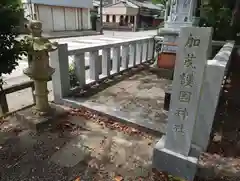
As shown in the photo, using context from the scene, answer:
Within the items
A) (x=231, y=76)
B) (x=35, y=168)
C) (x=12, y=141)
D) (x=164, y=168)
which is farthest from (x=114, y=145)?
(x=231, y=76)

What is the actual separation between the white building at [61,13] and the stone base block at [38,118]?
698 inches

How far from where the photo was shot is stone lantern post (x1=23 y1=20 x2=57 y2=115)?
3.03 meters

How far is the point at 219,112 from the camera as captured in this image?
409cm

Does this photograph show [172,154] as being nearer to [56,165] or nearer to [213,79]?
[213,79]

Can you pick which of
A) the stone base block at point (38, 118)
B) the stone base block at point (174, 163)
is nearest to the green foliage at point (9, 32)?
the stone base block at point (38, 118)

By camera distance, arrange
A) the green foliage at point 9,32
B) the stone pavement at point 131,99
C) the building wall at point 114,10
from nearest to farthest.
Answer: the green foliage at point 9,32 → the stone pavement at point 131,99 → the building wall at point 114,10

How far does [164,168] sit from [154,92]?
8.70 ft

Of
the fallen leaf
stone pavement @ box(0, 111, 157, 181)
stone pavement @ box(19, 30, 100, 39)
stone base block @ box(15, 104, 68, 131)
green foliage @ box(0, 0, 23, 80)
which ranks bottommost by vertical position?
the fallen leaf

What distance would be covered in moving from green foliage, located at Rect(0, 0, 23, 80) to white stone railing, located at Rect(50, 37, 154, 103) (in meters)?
1.31

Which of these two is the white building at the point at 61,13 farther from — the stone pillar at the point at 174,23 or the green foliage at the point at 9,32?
the green foliage at the point at 9,32

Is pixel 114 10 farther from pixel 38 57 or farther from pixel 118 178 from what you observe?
pixel 118 178

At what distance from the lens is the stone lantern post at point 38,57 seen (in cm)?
303

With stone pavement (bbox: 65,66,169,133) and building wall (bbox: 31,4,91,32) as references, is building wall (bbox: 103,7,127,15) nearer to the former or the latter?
building wall (bbox: 31,4,91,32)

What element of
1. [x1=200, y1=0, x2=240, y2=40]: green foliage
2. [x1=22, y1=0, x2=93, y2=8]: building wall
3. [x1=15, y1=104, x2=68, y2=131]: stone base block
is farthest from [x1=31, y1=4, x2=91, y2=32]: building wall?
[x1=15, y1=104, x2=68, y2=131]: stone base block
